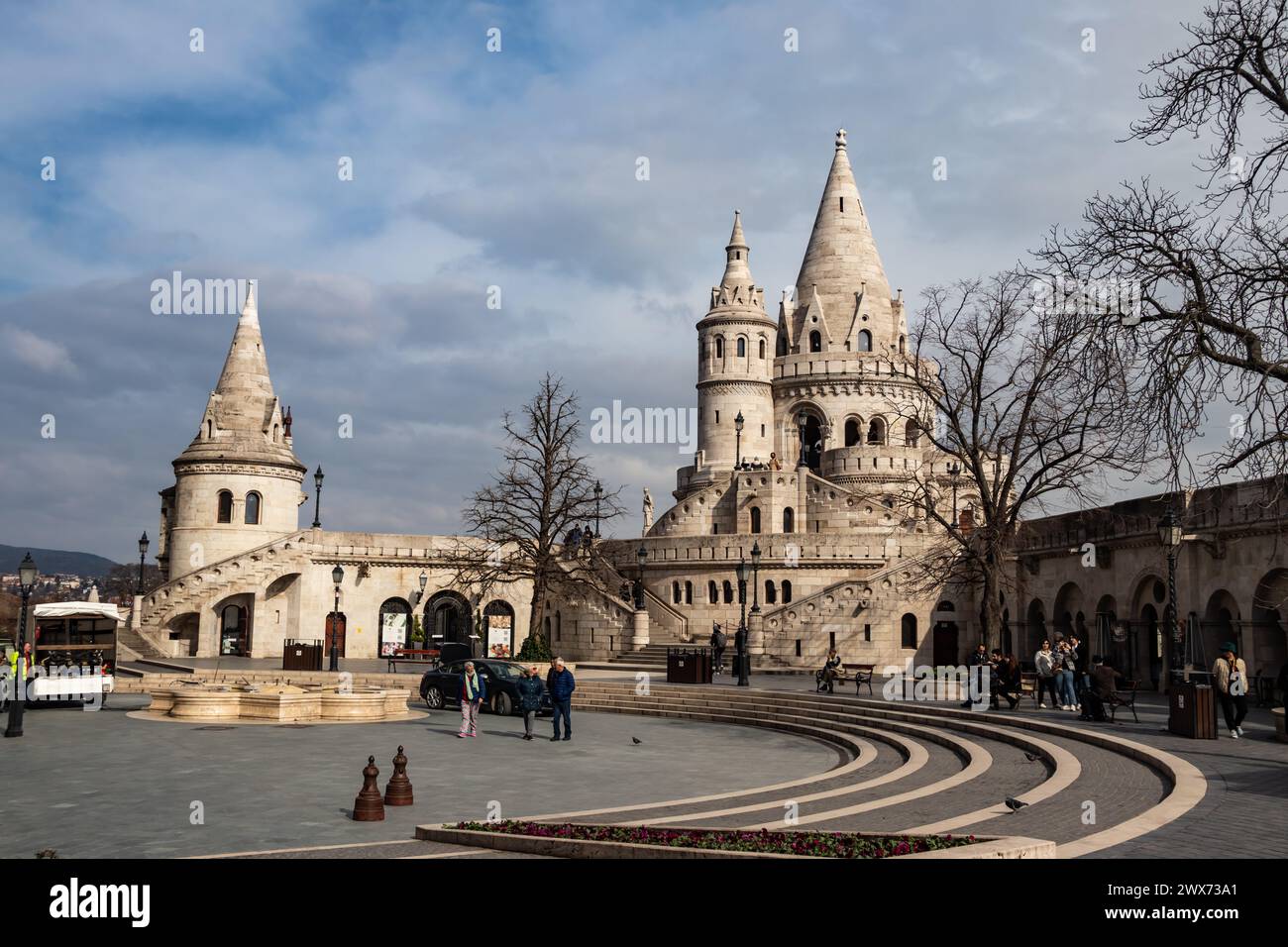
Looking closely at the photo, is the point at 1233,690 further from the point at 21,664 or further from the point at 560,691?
the point at 21,664

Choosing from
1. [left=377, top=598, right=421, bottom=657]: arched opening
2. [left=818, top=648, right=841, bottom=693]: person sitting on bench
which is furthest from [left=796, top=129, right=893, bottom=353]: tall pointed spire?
[left=818, top=648, right=841, bottom=693]: person sitting on bench

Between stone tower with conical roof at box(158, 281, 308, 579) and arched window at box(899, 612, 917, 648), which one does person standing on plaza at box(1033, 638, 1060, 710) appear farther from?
stone tower with conical roof at box(158, 281, 308, 579)

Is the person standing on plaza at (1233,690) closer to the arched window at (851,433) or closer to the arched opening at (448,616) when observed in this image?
the arched opening at (448,616)

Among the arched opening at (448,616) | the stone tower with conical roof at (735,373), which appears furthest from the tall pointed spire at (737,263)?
the arched opening at (448,616)

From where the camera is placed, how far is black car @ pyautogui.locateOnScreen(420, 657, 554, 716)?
26078mm

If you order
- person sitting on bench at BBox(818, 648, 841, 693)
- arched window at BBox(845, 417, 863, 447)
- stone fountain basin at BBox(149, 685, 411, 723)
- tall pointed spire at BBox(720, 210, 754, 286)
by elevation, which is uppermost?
tall pointed spire at BBox(720, 210, 754, 286)

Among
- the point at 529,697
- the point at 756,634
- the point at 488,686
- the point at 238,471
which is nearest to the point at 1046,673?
the point at 529,697

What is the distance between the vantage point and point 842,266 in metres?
68.2

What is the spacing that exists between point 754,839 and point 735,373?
189 ft

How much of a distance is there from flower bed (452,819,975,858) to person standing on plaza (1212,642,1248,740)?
10700 mm

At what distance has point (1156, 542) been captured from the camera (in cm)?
2948
